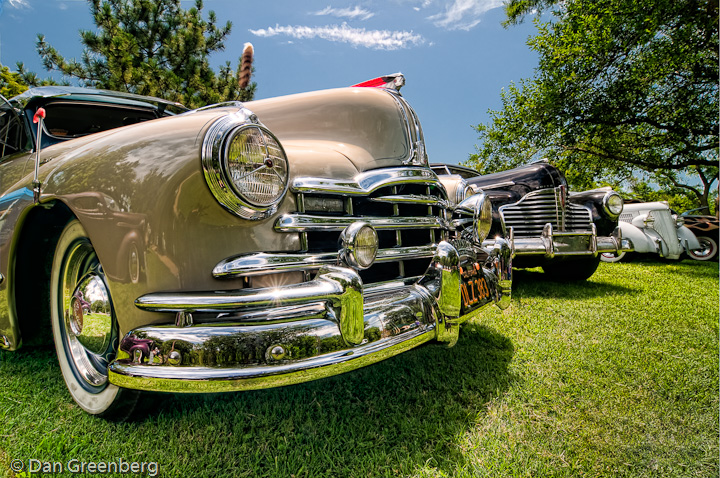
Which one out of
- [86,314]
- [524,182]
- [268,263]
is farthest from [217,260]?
[524,182]

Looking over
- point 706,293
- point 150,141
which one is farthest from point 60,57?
point 706,293

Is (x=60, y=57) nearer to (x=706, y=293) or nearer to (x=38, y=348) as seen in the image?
(x=38, y=348)

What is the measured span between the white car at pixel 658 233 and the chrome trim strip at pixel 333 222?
5702 mm

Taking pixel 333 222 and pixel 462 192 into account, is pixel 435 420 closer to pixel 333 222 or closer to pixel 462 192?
pixel 333 222

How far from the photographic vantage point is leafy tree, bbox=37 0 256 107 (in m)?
10.9

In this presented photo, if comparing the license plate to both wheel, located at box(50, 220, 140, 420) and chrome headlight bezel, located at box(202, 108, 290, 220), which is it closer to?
chrome headlight bezel, located at box(202, 108, 290, 220)

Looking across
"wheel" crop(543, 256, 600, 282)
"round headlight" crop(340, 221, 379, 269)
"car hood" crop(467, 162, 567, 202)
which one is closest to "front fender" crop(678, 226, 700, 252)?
"wheel" crop(543, 256, 600, 282)

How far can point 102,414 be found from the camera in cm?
152

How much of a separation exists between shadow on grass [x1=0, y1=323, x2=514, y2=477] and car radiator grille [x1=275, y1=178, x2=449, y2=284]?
0.56 metres

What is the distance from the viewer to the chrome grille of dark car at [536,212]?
421 cm

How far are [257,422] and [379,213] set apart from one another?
103 cm

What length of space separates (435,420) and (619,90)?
44.0 feet

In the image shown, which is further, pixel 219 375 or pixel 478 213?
pixel 478 213

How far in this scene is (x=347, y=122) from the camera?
227 centimetres
